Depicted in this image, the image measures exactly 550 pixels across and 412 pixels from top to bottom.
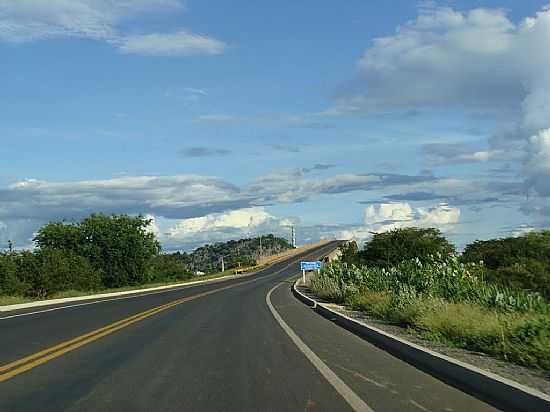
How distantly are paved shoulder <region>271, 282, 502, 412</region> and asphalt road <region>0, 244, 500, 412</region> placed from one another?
0.01 metres

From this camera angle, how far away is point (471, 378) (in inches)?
410

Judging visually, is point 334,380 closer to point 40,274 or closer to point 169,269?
point 40,274

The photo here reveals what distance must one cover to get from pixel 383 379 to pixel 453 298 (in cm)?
1268

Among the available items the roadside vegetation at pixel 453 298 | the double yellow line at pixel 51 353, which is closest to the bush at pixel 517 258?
the roadside vegetation at pixel 453 298

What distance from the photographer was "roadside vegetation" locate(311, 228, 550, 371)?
13.3 meters

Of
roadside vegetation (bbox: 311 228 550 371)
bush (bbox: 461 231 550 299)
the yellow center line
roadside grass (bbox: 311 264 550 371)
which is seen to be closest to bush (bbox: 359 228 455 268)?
roadside vegetation (bbox: 311 228 550 371)

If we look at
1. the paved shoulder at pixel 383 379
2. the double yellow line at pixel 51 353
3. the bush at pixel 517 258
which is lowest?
the paved shoulder at pixel 383 379

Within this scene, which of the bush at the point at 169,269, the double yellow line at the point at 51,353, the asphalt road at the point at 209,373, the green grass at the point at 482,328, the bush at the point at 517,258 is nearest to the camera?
the asphalt road at the point at 209,373

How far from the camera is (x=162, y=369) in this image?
1242 centimetres

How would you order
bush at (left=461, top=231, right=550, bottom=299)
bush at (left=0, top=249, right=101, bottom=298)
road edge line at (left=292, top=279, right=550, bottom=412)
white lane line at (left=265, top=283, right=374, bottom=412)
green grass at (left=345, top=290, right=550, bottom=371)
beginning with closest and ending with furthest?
road edge line at (left=292, top=279, right=550, bottom=412)
white lane line at (left=265, top=283, right=374, bottom=412)
green grass at (left=345, top=290, right=550, bottom=371)
bush at (left=461, top=231, right=550, bottom=299)
bush at (left=0, top=249, right=101, bottom=298)

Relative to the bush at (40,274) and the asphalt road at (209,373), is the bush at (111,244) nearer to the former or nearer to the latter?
the bush at (40,274)

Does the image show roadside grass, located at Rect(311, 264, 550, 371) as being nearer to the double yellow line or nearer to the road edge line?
the road edge line

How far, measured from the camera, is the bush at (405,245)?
192 ft

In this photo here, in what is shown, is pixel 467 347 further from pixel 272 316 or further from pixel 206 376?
pixel 272 316
